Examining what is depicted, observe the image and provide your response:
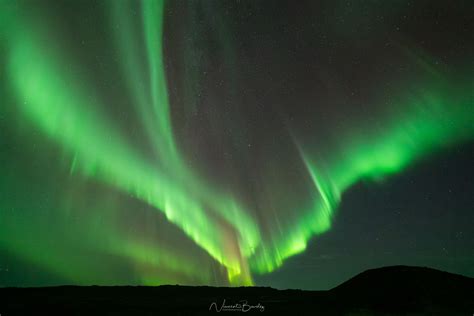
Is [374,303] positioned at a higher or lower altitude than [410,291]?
lower

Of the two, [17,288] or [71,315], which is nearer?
[71,315]

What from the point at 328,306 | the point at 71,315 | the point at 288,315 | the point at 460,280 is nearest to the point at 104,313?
the point at 71,315

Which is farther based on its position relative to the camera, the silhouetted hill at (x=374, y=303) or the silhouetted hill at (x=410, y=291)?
the silhouetted hill at (x=410, y=291)

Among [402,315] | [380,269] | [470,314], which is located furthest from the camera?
[380,269]

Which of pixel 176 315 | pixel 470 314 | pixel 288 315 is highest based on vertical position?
pixel 176 315

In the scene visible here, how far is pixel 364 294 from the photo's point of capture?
46875mm

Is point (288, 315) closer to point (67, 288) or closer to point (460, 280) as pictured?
point (460, 280)

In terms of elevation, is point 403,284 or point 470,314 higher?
point 403,284

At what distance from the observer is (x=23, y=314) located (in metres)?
34.3

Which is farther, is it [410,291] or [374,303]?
[410,291]

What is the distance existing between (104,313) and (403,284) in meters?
33.3

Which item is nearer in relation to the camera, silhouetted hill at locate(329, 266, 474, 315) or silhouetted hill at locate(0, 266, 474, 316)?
silhouetted hill at locate(0, 266, 474, 316)

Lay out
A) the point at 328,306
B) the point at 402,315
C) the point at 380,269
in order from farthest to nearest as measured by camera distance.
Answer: the point at 380,269 < the point at 328,306 < the point at 402,315

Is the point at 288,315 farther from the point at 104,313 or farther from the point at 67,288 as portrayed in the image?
the point at 67,288
